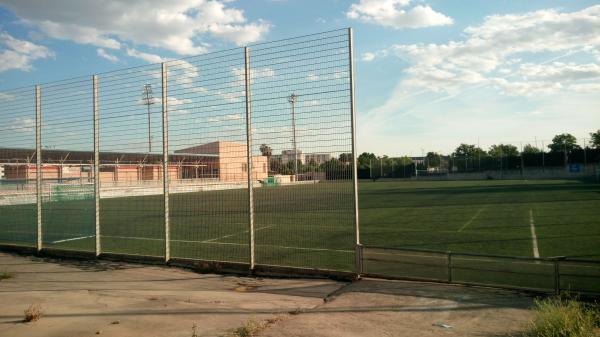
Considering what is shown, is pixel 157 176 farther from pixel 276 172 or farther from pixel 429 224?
pixel 429 224

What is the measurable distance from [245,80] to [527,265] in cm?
587

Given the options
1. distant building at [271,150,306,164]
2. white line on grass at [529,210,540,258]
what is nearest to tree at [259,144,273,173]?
distant building at [271,150,306,164]

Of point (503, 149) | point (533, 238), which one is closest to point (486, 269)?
point (533, 238)

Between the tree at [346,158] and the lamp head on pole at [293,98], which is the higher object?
the lamp head on pole at [293,98]

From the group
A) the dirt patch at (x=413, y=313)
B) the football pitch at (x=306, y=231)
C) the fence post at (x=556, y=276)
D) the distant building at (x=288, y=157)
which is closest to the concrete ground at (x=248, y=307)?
the dirt patch at (x=413, y=313)

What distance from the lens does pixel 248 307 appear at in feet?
21.4

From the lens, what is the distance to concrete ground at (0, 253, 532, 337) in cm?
552

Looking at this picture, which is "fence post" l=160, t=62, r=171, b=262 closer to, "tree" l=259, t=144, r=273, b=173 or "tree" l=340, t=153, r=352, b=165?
"tree" l=259, t=144, r=273, b=173

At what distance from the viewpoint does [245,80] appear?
349 inches

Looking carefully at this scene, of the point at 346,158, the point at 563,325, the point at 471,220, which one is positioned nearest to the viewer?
the point at 563,325

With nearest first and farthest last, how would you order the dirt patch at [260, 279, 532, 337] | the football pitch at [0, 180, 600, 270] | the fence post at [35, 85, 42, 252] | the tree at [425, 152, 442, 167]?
the dirt patch at [260, 279, 532, 337]
the football pitch at [0, 180, 600, 270]
the fence post at [35, 85, 42, 252]
the tree at [425, 152, 442, 167]

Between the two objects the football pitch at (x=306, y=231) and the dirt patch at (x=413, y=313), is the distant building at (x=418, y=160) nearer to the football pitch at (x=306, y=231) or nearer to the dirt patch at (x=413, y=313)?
the football pitch at (x=306, y=231)

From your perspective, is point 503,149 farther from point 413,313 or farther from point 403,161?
point 413,313

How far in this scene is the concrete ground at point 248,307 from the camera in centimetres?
552
